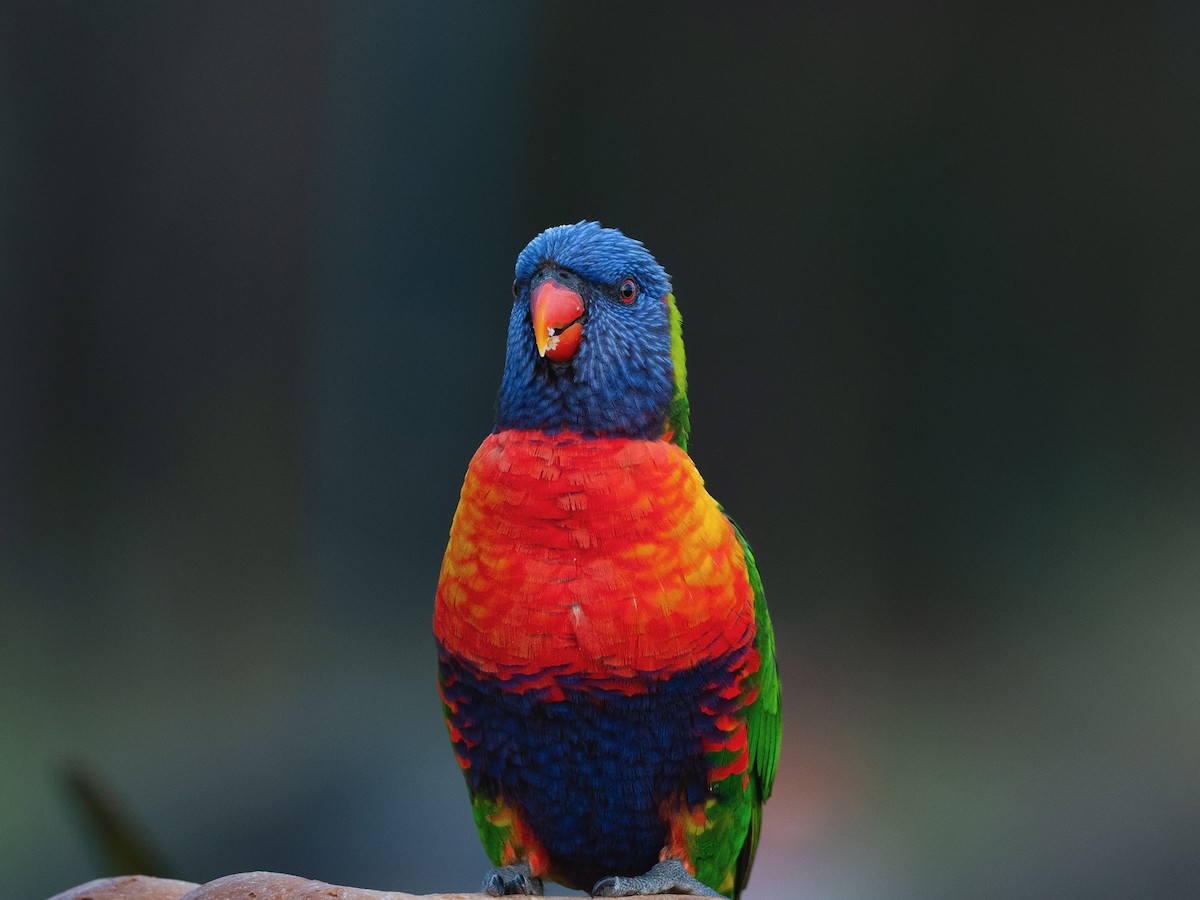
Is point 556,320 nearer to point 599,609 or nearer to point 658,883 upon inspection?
point 599,609

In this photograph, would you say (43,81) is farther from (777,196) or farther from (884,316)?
(884,316)

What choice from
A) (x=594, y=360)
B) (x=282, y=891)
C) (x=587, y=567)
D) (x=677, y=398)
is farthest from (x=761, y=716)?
(x=282, y=891)

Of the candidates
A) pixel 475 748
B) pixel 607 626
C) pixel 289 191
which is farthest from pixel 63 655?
pixel 607 626

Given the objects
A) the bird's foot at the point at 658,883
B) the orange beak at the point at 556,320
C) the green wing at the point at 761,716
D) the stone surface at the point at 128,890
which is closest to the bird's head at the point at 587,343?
the orange beak at the point at 556,320

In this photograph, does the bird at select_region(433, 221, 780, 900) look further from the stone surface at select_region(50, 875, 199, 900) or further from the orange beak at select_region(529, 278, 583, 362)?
the stone surface at select_region(50, 875, 199, 900)

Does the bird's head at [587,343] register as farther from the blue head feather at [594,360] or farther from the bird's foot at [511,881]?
the bird's foot at [511,881]

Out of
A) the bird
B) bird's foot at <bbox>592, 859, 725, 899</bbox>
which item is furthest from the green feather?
bird's foot at <bbox>592, 859, 725, 899</bbox>

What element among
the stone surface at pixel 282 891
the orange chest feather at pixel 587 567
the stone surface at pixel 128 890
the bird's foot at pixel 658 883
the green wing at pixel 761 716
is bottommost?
the stone surface at pixel 128 890
